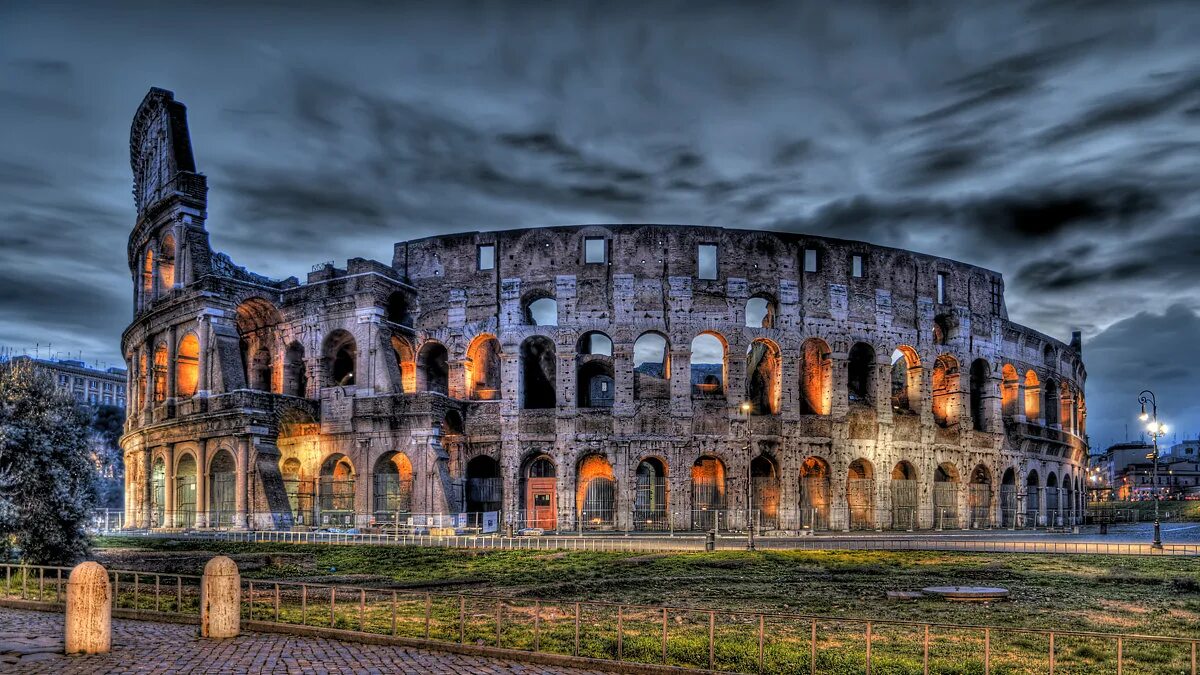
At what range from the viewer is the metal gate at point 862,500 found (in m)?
40.1

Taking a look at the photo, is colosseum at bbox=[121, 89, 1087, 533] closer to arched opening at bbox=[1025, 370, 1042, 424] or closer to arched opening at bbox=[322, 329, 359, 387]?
arched opening at bbox=[322, 329, 359, 387]

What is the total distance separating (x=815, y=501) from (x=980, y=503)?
9.05 meters

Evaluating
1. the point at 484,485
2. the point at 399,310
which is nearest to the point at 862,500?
the point at 484,485

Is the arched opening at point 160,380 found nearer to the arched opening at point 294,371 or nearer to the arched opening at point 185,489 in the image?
the arched opening at point 185,489

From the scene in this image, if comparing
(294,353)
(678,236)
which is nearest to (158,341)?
(294,353)

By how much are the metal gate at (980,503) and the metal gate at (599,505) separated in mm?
16537

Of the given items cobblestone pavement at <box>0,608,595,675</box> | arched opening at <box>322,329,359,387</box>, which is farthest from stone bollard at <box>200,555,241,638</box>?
arched opening at <box>322,329,359,387</box>

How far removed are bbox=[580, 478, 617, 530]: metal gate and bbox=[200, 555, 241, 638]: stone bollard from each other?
2593 centimetres

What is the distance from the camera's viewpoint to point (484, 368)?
41.6 metres

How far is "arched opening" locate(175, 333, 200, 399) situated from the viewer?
41406 mm

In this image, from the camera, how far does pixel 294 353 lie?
4275 centimetres

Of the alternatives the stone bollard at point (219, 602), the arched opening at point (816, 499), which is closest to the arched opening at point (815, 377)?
the arched opening at point (816, 499)

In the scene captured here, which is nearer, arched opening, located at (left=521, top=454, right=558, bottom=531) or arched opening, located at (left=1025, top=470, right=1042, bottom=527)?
arched opening, located at (left=521, top=454, right=558, bottom=531)

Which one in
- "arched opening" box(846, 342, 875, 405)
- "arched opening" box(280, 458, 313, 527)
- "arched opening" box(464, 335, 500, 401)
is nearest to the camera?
"arched opening" box(280, 458, 313, 527)
